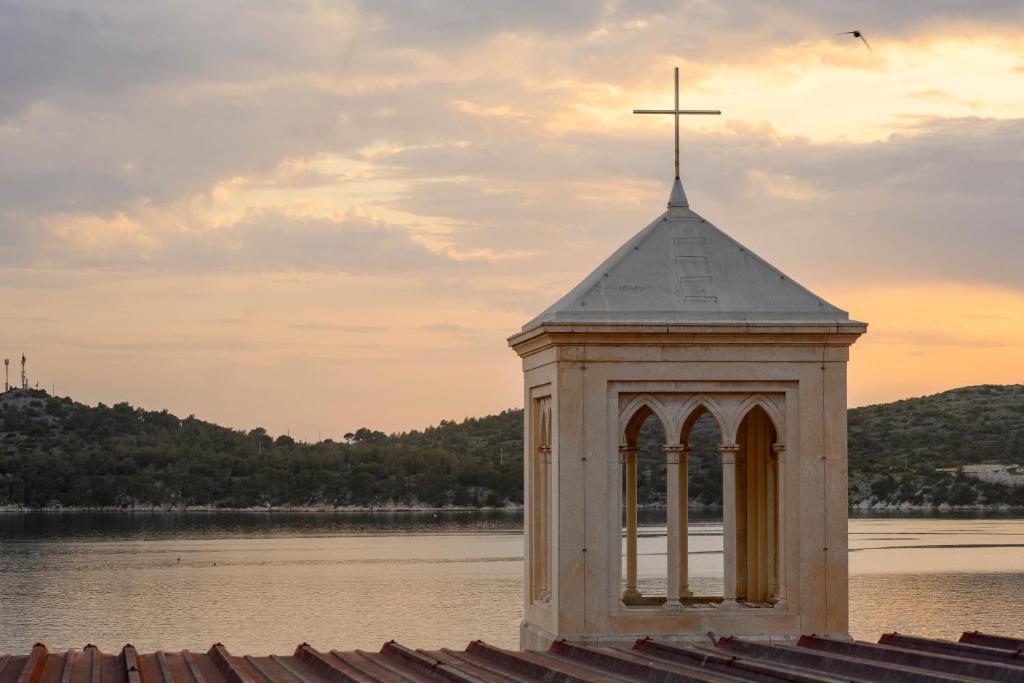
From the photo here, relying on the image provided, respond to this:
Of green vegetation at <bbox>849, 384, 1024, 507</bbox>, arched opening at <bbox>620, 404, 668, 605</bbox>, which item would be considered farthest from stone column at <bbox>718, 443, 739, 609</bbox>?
green vegetation at <bbox>849, 384, 1024, 507</bbox>

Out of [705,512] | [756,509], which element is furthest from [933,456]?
[756,509]

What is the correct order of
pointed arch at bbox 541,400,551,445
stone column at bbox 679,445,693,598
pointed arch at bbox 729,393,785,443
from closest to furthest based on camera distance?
pointed arch at bbox 729,393,785,443, stone column at bbox 679,445,693,598, pointed arch at bbox 541,400,551,445

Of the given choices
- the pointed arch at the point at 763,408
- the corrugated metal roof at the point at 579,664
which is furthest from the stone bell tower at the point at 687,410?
the corrugated metal roof at the point at 579,664

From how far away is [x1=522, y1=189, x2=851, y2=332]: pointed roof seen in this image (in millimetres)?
13859

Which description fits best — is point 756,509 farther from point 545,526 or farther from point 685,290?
point 685,290

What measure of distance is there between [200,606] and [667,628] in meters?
71.2

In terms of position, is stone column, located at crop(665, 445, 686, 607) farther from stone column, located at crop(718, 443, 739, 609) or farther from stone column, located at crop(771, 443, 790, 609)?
stone column, located at crop(771, 443, 790, 609)

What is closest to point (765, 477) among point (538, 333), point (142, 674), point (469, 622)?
point (538, 333)

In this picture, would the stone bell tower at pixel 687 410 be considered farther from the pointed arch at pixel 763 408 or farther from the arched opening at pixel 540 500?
the arched opening at pixel 540 500

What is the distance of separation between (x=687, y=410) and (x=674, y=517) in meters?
1.10

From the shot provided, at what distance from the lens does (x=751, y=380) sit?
45.6 feet

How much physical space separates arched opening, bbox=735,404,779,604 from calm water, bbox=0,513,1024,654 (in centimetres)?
4580

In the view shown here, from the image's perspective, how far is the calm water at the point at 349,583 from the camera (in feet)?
226

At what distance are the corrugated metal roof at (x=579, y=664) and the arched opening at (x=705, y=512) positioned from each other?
53.0m
